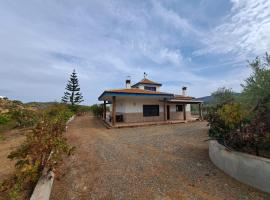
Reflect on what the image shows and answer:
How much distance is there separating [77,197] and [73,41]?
38.7 ft

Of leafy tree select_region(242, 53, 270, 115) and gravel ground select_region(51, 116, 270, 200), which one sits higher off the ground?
leafy tree select_region(242, 53, 270, 115)

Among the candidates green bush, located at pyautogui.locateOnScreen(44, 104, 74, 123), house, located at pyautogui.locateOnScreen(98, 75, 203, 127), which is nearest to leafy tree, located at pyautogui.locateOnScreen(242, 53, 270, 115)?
green bush, located at pyautogui.locateOnScreen(44, 104, 74, 123)

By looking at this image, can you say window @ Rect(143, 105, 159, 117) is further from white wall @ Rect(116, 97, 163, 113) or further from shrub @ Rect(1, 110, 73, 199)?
shrub @ Rect(1, 110, 73, 199)

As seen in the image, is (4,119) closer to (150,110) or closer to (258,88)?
(150,110)

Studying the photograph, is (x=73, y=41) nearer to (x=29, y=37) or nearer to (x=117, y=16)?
(x=29, y=37)

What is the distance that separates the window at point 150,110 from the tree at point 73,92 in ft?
94.6

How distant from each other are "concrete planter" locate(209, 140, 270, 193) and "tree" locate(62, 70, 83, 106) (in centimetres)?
4060

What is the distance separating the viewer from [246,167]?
373 cm

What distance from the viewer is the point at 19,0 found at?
733 cm

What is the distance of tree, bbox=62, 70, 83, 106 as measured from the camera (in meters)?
40.8

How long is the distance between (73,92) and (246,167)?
4269cm

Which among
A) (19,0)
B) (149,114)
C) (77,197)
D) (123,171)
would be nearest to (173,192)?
(123,171)

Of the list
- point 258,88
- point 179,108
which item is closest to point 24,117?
point 258,88

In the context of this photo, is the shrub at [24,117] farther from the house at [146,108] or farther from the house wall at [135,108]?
the house wall at [135,108]
